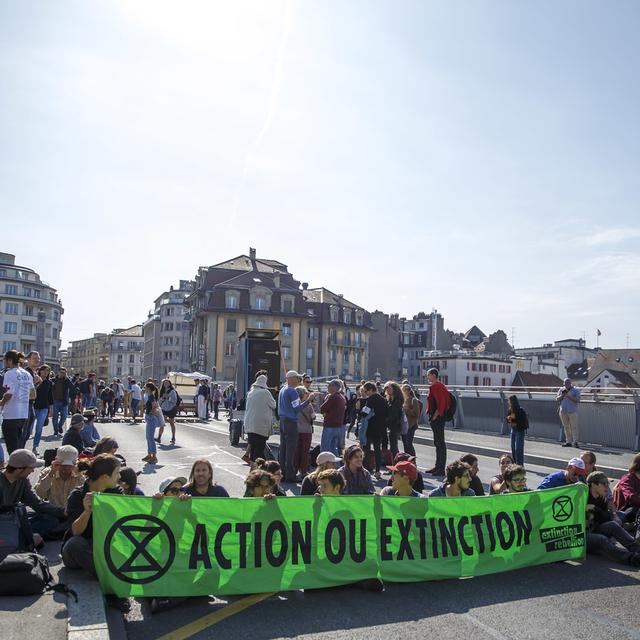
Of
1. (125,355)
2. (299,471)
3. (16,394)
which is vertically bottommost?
(299,471)

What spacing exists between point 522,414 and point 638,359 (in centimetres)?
8745

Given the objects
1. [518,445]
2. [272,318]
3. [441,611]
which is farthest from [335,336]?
[441,611]

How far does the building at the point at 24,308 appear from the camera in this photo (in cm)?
10319

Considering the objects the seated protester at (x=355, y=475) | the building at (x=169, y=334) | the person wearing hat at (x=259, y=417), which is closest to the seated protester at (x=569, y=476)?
the seated protester at (x=355, y=475)

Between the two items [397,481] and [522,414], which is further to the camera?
[522,414]

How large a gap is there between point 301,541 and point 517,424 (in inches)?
325

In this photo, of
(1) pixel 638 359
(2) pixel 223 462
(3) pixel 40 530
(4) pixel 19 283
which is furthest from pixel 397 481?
(4) pixel 19 283

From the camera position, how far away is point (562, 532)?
690 centimetres

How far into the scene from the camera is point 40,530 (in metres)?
6.88

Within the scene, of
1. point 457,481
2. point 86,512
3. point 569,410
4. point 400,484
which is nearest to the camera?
point 86,512

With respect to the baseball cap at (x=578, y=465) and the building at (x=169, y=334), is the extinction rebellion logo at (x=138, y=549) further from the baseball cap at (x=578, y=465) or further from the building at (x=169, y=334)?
the building at (x=169, y=334)

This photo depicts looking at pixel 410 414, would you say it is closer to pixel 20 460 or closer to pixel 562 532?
pixel 562 532

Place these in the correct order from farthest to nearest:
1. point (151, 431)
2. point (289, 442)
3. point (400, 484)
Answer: point (151, 431)
point (289, 442)
point (400, 484)

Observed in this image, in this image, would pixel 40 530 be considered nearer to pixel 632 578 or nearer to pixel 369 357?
pixel 632 578
